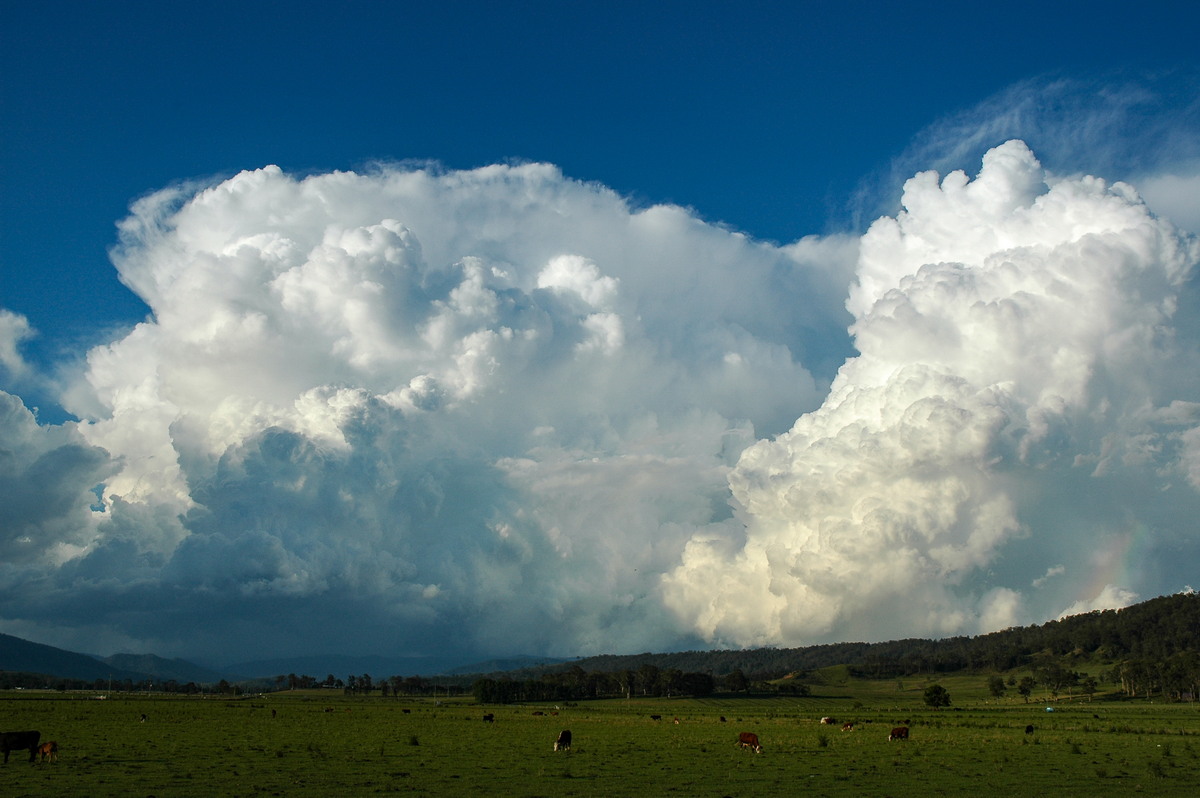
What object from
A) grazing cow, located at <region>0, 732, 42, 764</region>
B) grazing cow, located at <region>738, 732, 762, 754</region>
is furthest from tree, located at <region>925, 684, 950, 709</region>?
grazing cow, located at <region>0, 732, 42, 764</region>

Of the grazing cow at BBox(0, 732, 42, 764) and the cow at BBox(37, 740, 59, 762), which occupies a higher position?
the grazing cow at BBox(0, 732, 42, 764)

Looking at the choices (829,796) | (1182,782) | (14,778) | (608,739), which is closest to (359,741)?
(608,739)

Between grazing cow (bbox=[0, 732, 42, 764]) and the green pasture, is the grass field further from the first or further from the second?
grazing cow (bbox=[0, 732, 42, 764])

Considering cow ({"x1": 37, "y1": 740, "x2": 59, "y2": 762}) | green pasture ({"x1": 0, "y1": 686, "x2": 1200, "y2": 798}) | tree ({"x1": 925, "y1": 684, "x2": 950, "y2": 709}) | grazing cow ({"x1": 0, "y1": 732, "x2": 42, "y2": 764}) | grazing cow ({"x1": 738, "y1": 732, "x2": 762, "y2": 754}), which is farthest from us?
tree ({"x1": 925, "y1": 684, "x2": 950, "y2": 709})

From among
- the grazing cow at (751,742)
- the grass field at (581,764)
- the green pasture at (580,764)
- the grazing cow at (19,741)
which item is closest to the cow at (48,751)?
the grazing cow at (19,741)

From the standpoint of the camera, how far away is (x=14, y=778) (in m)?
38.5

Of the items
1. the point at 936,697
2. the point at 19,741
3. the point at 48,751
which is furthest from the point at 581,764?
the point at 936,697

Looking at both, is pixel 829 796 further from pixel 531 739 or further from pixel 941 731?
pixel 941 731

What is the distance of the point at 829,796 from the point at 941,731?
57.6 metres

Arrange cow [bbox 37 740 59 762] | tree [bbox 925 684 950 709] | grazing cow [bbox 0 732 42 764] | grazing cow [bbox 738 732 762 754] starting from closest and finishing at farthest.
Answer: cow [bbox 37 740 59 762]
grazing cow [bbox 0 732 42 764]
grazing cow [bbox 738 732 762 754]
tree [bbox 925 684 950 709]

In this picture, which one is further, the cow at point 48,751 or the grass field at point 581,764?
the cow at point 48,751

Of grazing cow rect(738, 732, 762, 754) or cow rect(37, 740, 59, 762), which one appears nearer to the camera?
cow rect(37, 740, 59, 762)

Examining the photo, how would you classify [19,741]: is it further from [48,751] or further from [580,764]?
[580,764]

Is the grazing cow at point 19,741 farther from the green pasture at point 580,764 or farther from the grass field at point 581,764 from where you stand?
the grass field at point 581,764
